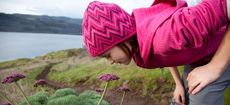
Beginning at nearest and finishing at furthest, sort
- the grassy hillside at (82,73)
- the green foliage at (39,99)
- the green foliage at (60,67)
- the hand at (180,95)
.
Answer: the hand at (180,95) < the green foliage at (39,99) < the grassy hillside at (82,73) < the green foliage at (60,67)

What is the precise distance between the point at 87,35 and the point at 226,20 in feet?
0.84

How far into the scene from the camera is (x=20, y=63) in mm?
2688

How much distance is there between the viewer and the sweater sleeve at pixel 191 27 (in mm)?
634

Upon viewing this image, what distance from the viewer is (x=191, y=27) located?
2.08 feet

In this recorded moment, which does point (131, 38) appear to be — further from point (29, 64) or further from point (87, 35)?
point (29, 64)

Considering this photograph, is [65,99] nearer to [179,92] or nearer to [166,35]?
[179,92]

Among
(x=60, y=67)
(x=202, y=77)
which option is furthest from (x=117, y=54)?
(x=60, y=67)

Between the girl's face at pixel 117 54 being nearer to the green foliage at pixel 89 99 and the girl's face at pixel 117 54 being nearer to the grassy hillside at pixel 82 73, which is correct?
the green foliage at pixel 89 99

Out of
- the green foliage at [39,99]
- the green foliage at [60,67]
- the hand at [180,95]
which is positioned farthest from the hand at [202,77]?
the green foliage at [60,67]

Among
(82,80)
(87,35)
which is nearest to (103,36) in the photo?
(87,35)

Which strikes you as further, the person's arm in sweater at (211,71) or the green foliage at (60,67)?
the green foliage at (60,67)

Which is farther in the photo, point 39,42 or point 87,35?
point 39,42

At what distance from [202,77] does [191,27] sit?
0.09m

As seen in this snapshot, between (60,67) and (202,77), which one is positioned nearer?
(202,77)
